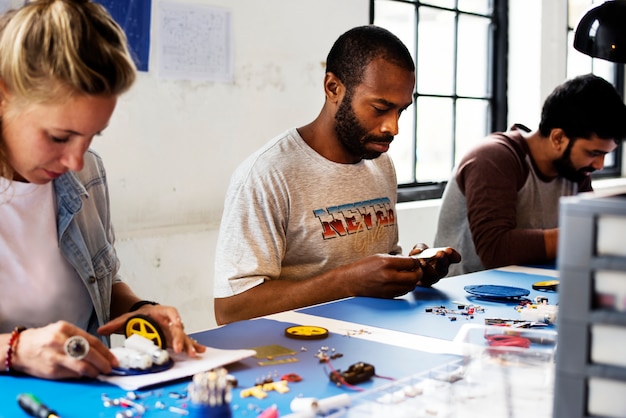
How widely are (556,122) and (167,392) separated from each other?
2.09 meters

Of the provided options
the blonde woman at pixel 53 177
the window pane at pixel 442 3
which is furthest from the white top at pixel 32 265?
the window pane at pixel 442 3

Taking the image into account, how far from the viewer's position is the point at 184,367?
52.8 inches

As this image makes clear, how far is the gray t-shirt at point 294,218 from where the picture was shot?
2.02m

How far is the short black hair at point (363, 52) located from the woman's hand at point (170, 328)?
38.7 inches

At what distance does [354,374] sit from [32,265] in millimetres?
694

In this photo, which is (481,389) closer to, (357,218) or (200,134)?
(357,218)

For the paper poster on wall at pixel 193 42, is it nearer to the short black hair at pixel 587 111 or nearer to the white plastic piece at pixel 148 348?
the short black hair at pixel 587 111

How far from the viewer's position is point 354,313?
71.9 inches

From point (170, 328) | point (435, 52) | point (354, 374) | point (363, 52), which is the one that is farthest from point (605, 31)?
point (435, 52)

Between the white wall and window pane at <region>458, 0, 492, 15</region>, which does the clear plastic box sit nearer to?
the white wall

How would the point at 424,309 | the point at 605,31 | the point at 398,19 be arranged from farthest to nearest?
the point at 398,19
the point at 605,31
the point at 424,309

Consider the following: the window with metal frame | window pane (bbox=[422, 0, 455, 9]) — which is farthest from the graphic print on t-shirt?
window pane (bbox=[422, 0, 455, 9])

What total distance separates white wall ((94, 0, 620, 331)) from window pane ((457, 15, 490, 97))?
3.32 feet

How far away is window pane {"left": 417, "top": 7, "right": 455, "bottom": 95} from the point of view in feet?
13.6
